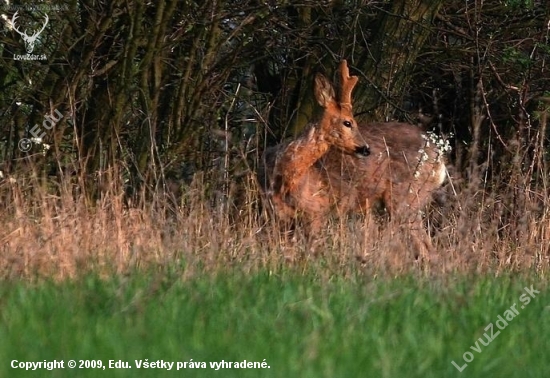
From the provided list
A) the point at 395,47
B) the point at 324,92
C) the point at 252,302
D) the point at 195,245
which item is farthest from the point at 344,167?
the point at 252,302

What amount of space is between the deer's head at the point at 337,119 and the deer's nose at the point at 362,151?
17 millimetres

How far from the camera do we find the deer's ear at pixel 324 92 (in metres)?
10.1

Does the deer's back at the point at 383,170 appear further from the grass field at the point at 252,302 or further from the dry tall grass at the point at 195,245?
the grass field at the point at 252,302

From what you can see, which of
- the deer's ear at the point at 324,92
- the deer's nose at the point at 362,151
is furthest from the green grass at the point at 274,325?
the deer's ear at the point at 324,92

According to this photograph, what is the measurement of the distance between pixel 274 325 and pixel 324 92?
17.6 ft

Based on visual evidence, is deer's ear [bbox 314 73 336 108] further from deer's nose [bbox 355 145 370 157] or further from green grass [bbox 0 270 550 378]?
green grass [bbox 0 270 550 378]

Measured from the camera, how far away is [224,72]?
34.2ft

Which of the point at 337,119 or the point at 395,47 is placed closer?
the point at 337,119

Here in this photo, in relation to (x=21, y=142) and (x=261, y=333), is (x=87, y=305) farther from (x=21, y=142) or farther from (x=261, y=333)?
(x=21, y=142)

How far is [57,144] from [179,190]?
1.24 metres

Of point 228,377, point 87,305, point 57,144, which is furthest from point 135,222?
point 228,377

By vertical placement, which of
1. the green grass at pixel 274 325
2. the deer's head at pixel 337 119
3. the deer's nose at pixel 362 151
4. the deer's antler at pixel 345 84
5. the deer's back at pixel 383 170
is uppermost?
the green grass at pixel 274 325
